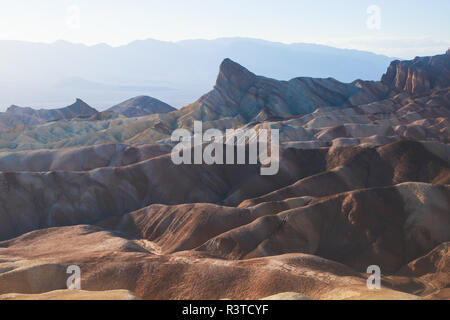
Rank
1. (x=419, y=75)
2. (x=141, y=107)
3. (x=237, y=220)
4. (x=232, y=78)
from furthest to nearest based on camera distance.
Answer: (x=141, y=107) → (x=419, y=75) → (x=232, y=78) → (x=237, y=220)

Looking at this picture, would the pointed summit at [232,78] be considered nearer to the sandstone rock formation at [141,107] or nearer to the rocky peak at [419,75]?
the rocky peak at [419,75]

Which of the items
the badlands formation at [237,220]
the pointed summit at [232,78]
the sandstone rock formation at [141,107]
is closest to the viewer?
the badlands formation at [237,220]

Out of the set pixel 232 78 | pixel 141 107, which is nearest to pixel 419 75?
pixel 232 78

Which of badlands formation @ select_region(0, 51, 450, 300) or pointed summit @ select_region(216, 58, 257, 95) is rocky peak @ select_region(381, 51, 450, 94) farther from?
pointed summit @ select_region(216, 58, 257, 95)

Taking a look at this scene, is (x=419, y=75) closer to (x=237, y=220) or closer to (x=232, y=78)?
(x=232, y=78)

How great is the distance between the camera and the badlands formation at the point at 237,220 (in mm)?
25781

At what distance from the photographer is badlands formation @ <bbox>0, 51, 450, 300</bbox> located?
84.6 ft

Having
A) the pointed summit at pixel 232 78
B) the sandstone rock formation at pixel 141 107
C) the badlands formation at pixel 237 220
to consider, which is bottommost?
the badlands formation at pixel 237 220

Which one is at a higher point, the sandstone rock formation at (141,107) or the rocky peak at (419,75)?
the rocky peak at (419,75)

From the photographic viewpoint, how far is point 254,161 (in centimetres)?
6159

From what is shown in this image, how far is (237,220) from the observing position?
→ 41.1m

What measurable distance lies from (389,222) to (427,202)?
4.05 meters

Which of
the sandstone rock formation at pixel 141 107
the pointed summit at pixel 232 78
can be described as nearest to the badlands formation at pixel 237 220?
the pointed summit at pixel 232 78
